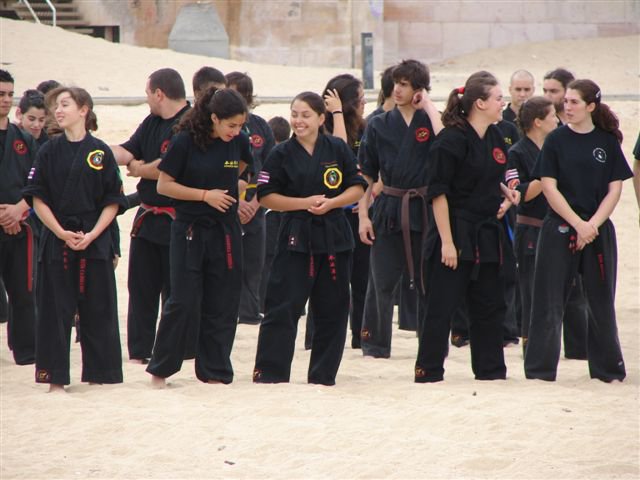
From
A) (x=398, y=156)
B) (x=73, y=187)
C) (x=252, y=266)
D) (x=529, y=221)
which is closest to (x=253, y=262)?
(x=252, y=266)

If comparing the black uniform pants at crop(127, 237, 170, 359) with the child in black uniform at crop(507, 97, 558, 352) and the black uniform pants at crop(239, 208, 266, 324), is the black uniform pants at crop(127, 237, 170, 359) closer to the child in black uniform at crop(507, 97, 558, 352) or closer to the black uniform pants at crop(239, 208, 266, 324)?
the black uniform pants at crop(239, 208, 266, 324)

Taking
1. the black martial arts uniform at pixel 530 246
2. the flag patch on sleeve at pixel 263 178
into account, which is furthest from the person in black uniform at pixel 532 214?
the flag patch on sleeve at pixel 263 178

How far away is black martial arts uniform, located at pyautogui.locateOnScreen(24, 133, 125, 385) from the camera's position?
6969mm

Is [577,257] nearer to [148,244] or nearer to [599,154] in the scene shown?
[599,154]

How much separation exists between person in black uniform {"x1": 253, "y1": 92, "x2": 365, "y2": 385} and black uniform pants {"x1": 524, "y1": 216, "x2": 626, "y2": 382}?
119 centimetres

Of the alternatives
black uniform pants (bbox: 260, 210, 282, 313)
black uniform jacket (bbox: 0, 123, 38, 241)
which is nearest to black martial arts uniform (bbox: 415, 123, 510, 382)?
black uniform jacket (bbox: 0, 123, 38, 241)

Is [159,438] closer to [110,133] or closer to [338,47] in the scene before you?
[110,133]

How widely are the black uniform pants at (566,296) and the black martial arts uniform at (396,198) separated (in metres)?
0.86

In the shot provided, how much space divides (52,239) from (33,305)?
1480 mm

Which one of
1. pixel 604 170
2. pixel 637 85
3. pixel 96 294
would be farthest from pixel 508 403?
pixel 637 85

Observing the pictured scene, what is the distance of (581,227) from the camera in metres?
7.12

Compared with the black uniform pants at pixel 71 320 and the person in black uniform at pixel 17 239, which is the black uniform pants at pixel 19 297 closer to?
the person in black uniform at pixel 17 239

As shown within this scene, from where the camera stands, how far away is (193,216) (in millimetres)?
6957

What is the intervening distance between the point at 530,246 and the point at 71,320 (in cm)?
318
